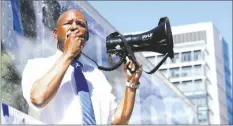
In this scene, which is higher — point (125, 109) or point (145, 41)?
point (145, 41)

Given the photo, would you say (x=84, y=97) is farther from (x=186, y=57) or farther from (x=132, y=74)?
(x=186, y=57)

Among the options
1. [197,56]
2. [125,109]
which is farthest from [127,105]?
[197,56]

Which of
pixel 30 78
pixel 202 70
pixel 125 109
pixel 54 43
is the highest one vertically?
pixel 54 43

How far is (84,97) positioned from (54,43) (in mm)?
3320

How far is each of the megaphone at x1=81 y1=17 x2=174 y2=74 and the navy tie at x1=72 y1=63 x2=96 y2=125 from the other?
4.52 feet

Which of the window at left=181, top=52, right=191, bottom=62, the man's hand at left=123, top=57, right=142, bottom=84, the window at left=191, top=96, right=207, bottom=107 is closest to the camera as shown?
the man's hand at left=123, top=57, right=142, bottom=84

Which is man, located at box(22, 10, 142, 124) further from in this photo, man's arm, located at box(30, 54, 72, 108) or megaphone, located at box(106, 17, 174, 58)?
megaphone, located at box(106, 17, 174, 58)

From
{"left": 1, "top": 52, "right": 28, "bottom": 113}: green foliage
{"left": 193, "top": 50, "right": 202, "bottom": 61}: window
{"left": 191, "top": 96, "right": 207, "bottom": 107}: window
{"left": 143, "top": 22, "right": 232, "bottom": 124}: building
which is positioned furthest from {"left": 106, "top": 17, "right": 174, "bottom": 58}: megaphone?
{"left": 193, "top": 50, "right": 202, "bottom": 61}: window

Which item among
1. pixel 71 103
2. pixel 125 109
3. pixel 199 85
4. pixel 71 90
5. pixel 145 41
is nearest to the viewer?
pixel 145 41

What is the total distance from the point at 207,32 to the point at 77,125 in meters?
75.5

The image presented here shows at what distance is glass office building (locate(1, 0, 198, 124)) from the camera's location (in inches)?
Answer: 384

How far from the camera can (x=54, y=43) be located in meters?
10.0

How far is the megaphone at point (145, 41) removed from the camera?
5.48 m

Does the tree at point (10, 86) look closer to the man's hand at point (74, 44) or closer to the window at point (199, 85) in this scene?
the man's hand at point (74, 44)
